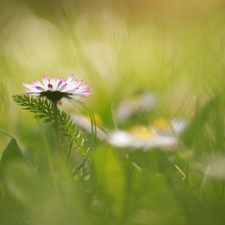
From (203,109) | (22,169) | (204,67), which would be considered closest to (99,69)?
(204,67)

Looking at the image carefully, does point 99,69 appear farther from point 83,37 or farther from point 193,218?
point 193,218

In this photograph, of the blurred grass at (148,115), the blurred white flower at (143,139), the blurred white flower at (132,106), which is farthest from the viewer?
the blurred white flower at (132,106)

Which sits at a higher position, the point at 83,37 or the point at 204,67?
the point at 83,37

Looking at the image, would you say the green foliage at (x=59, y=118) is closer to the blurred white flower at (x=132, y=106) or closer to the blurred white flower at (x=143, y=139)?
the blurred white flower at (x=143, y=139)

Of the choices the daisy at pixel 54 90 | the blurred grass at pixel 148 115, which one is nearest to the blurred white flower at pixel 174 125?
the blurred grass at pixel 148 115

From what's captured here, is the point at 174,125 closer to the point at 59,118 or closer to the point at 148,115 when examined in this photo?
the point at 148,115

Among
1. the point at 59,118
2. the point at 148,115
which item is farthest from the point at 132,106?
the point at 59,118

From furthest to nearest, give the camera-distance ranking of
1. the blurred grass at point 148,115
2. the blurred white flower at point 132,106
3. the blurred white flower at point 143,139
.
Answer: the blurred white flower at point 132,106, the blurred white flower at point 143,139, the blurred grass at point 148,115
